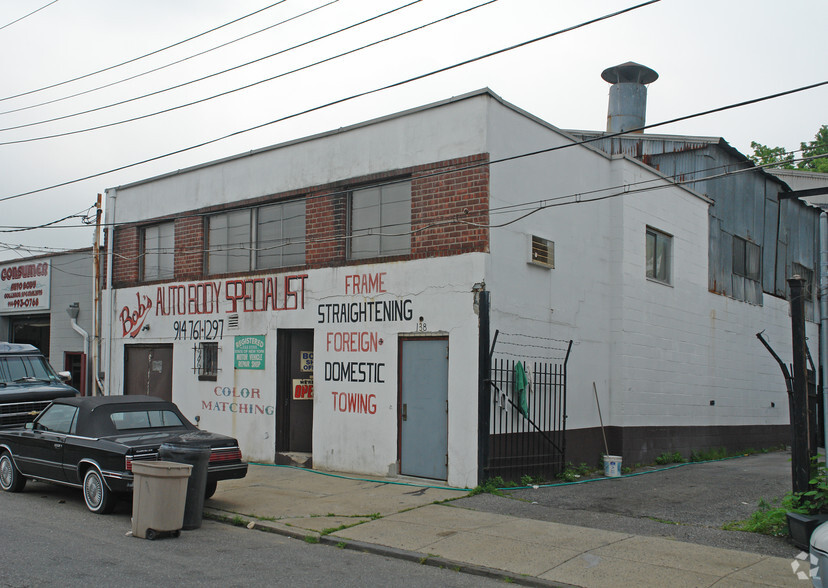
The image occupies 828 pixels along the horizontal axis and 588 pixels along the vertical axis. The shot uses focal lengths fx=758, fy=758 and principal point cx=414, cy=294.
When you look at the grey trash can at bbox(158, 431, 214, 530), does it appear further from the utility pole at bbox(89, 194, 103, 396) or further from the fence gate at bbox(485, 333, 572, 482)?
the utility pole at bbox(89, 194, 103, 396)

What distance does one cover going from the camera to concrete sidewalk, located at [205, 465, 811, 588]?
7156 mm

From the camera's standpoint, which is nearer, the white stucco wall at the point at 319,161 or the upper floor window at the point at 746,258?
the white stucco wall at the point at 319,161

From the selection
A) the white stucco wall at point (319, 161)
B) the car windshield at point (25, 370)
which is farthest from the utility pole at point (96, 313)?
the car windshield at point (25, 370)

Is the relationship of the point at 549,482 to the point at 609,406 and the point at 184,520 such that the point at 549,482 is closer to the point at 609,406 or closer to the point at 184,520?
the point at 609,406

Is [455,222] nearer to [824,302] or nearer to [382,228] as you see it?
[382,228]

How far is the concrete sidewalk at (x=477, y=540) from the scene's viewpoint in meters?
7.16

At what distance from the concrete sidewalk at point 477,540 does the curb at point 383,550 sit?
0.04 feet

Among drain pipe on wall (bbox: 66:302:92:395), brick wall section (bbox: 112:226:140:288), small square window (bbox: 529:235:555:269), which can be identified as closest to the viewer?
small square window (bbox: 529:235:555:269)

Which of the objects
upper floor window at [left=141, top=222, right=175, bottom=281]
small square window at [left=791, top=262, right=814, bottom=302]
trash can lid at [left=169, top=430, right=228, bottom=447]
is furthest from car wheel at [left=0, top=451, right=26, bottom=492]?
small square window at [left=791, top=262, right=814, bottom=302]

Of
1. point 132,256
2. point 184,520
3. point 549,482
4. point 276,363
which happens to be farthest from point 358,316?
point 132,256

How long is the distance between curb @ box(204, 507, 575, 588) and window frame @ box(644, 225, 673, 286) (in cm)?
969

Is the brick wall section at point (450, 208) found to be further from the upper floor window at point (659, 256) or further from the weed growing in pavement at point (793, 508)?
the upper floor window at point (659, 256)

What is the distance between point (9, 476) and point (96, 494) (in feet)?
8.87

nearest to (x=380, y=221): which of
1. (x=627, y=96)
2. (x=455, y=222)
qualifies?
(x=455, y=222)
